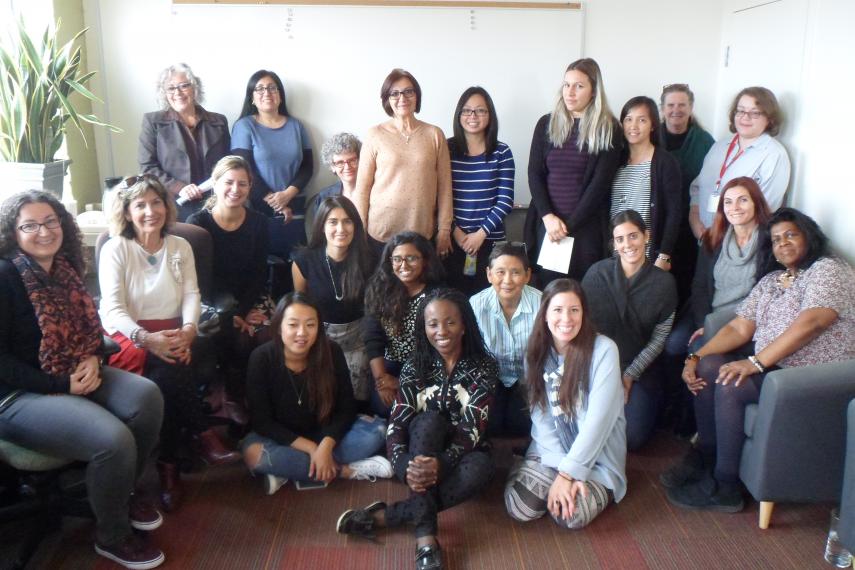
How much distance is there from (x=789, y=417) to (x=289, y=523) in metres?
1.64

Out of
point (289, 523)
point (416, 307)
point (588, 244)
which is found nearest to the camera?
point (289, 523)

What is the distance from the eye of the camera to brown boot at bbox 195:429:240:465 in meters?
2.81

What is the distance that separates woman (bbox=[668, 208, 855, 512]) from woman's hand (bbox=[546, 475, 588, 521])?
43cm

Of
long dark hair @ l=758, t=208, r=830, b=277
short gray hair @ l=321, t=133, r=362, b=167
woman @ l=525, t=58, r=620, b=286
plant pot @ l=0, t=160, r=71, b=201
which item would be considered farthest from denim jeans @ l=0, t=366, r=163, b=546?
long dark hair @ l=758, t=208, r=830, b=277

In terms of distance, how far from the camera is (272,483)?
2645 mm

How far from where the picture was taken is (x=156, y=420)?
234 centimetres

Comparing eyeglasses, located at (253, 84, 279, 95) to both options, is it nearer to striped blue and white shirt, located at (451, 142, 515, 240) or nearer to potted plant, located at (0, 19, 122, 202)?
potted plant, located at (0, 19, 122, 202)

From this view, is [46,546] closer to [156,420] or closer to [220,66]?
[156,420]

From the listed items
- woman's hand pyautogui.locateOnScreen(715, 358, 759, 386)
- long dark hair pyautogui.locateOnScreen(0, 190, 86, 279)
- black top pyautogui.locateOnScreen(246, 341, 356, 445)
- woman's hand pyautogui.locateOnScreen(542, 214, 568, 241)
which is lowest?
black top pyautogui.locateOnScreen(246, 341, 356, 445)

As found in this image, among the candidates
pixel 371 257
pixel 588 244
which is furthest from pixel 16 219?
pixel 588 244

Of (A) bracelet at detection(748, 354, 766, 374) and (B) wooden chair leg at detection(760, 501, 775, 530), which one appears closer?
(B) wooden chair leg at detection(760, 501, 775, 530)

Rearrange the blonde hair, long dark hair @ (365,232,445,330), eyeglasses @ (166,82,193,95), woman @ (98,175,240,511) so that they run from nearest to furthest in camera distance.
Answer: woman @ (98,175,240,511) < long dark hair @ (365,232,445,330) < the blonde hair < eyeglasses @ (166,82,193,95)

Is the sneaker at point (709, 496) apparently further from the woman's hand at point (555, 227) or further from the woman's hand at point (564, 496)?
the woman's hand at point (555, 227)

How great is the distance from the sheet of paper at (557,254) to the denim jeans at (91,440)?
1.96 meters
